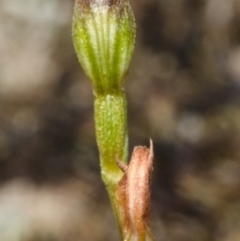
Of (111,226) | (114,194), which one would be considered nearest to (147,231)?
(114,194)

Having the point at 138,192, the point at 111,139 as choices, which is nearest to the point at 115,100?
the point at 111,139

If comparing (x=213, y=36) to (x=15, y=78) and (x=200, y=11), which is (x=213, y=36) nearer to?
(x=200, y=11)

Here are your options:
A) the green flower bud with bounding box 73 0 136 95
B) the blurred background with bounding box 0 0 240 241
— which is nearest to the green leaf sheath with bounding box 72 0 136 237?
the green flower bud with bounding box 73 0 136 95

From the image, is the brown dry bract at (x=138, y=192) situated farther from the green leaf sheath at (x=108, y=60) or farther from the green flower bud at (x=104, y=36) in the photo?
the green flower bud at (x=104, y=36)

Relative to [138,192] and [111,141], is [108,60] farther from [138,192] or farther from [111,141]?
[138,192]

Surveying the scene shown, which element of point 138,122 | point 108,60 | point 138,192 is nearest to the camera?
point 138,192

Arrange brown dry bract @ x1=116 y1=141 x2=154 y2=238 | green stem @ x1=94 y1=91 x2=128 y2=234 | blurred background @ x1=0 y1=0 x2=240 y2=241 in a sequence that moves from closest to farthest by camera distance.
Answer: brown dry bract @ x1=116 y1=141 x2=154 y2=238 < green stem @ x1=94 y1=91 x2=128 y2=234 < blurred background @ x1=0 y1=0 x2=240 y2=241

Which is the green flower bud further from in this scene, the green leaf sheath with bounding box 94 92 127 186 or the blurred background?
the blurred background
